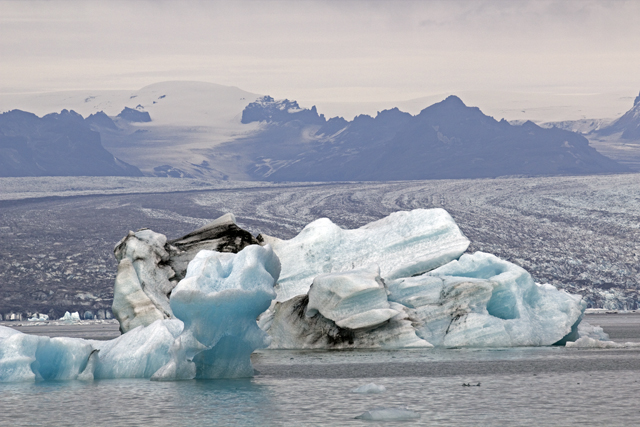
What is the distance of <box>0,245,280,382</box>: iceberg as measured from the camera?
46.3 ft

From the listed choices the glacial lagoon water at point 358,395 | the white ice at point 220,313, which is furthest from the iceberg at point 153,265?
the white ice at point 220,313

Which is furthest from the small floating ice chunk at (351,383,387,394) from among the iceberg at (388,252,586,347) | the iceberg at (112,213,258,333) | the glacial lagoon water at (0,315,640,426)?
the iceberg at (112,213,258,333)

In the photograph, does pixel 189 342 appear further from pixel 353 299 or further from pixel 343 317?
pixel 343 317

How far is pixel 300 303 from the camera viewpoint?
2064cm

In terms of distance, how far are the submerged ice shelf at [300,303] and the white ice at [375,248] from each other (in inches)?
1.2

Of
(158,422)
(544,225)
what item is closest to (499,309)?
(158,422)

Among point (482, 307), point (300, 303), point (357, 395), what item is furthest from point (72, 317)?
point (357, 395)

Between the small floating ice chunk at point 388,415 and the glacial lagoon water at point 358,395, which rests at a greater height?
the small floating ice chunk at point 388,415

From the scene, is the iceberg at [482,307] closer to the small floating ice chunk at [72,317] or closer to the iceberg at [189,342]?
the iceberg at [189,342]

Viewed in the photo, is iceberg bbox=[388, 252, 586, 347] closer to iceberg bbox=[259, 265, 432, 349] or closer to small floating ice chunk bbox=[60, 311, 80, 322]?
iceberg bbox=[259, 265, 432, 349]

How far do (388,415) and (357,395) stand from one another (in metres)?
2.24

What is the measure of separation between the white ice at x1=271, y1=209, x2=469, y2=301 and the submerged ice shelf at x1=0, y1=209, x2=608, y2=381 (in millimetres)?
30

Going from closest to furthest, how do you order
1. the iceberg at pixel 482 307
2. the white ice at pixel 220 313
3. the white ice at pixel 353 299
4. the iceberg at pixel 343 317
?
1. the white ice at pixel 220 313
2. the white ice at pixel 353 299
3. the iceberg at pixel 343 317
4. the iceberg at pixel 482 307

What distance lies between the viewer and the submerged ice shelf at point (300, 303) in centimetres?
1450
